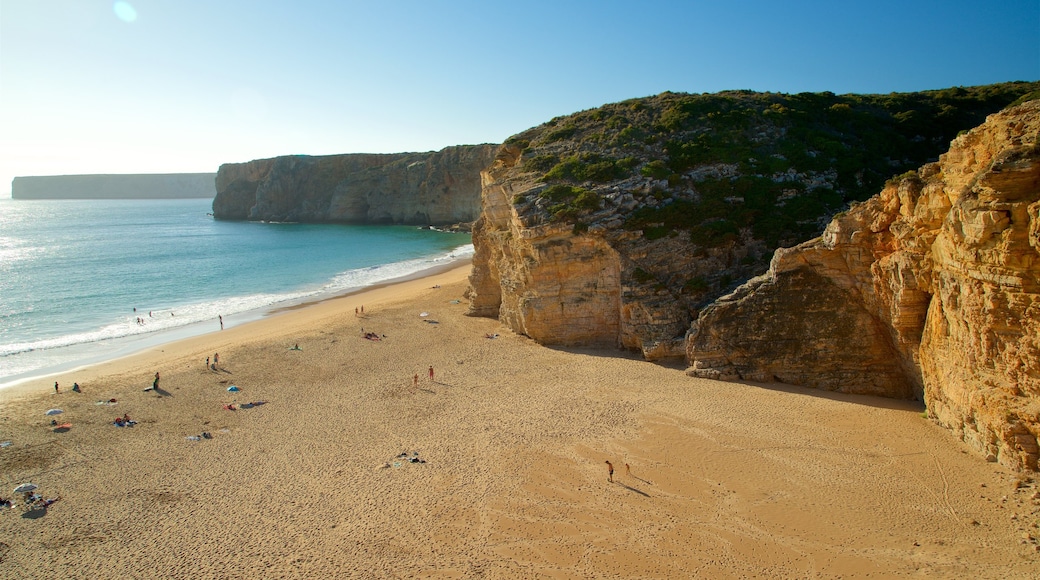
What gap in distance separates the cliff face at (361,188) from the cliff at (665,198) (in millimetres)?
55962

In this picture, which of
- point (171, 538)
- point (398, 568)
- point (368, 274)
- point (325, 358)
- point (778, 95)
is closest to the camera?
point (398, 568)

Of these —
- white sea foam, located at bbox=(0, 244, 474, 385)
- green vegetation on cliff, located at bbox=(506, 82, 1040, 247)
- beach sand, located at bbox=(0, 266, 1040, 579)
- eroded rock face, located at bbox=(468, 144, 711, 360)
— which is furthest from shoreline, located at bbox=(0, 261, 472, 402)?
green vegetation on cliff, located at bbox=(506, 82, 1040, 247)

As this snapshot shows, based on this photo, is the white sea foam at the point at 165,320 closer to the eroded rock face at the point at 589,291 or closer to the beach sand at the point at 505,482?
the beach sand at the point at 505,482

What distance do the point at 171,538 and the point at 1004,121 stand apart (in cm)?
2173

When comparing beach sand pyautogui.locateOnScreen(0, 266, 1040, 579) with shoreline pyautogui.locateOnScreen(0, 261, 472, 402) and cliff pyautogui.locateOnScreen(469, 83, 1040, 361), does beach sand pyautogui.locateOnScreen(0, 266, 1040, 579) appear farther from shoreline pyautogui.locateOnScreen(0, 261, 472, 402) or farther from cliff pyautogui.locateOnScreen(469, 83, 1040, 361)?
cliff pyautogui.locateOnScreen(469, 83, 1040, 361)

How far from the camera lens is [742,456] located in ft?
48.6

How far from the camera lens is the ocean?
102 ft

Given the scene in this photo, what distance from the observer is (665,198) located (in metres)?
25.1

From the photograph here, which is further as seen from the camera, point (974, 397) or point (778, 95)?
point (778, 95)

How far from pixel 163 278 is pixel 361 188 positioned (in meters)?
54.1

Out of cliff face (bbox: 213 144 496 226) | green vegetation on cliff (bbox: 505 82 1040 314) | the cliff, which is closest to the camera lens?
the cliff

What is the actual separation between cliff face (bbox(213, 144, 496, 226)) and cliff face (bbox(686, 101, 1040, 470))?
69.2m

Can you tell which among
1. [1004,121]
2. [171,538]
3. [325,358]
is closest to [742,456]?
[1004,121]

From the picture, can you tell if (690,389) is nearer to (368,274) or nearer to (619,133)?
(619,133)
